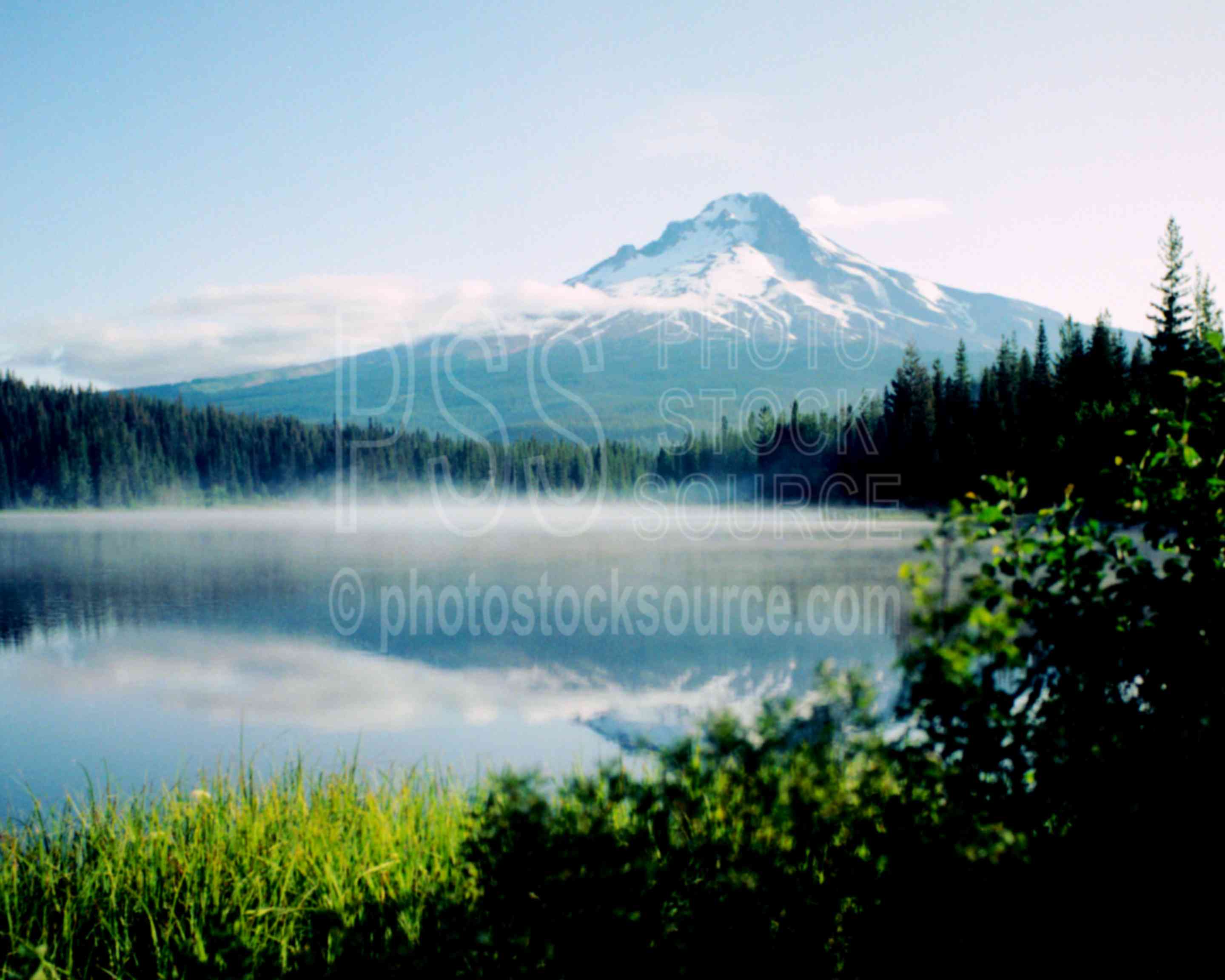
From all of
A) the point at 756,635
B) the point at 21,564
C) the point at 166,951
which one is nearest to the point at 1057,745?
the point at 166,951

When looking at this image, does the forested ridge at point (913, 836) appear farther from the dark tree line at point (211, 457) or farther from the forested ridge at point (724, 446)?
the dark tree line at point (211, 457)

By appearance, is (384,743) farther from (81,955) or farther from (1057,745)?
(1057,745)

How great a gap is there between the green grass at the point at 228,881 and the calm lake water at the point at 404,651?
0.90 metres

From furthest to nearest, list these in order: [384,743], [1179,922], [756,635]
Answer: [756,635] < [384,743] < [1179,922]

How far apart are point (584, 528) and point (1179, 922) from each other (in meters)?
59.9

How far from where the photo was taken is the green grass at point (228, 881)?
4.73 metres

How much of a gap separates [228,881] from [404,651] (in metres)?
14.4

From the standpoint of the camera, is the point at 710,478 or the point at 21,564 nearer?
the point at 21,564

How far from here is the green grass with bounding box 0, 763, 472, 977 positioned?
4.73 m

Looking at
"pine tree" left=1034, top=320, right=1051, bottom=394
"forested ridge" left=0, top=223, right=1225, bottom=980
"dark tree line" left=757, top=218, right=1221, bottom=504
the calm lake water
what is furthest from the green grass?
"pine tree" left=1034, top=320, right=1051, bottom=394

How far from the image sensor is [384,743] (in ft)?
41.1

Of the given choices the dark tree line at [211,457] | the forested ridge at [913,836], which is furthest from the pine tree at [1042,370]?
the dark tree line at [211,457]

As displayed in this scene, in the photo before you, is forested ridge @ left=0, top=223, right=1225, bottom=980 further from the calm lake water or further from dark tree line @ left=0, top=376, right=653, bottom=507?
dark tree line @ left=0, top=376, right=653, bottom=507

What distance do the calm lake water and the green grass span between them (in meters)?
0.90
